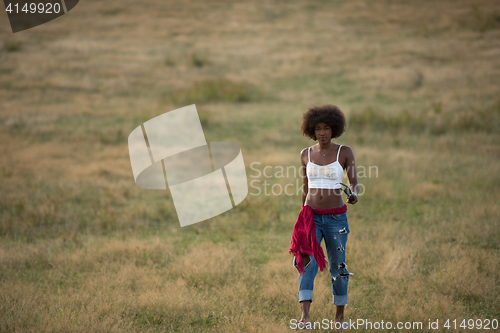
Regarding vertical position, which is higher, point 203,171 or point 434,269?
point 434,269

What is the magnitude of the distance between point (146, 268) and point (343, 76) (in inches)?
911

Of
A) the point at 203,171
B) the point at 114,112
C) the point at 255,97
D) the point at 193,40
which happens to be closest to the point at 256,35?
the point at 193,40

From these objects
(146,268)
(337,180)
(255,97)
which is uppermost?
(337,180)

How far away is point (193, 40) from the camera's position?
39.8 metres

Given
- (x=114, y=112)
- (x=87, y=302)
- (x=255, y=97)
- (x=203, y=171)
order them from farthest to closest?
1. (x=255, y=97)
2. (x=114, y=112)
3. (x=203, y=171)
4. (x=87, y=302)

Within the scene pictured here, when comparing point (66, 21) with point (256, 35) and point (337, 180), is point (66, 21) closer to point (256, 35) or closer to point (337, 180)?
point (256, 35)

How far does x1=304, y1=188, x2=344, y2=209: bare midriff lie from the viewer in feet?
12.1

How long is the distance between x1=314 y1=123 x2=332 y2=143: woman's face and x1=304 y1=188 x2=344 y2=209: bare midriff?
47 centimetres

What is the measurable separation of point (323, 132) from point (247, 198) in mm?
5330
